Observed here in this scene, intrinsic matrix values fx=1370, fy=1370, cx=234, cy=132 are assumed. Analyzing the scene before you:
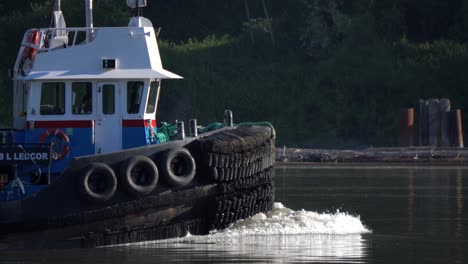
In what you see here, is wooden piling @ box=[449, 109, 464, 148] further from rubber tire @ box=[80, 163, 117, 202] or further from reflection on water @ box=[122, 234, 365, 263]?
rubber tire @ box=[80, 163, 117, 202]

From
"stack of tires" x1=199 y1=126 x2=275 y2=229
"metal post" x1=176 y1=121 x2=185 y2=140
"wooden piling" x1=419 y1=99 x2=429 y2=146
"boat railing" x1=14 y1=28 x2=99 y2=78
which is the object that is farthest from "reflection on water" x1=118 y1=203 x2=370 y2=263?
"wooden piling" x1=419 y1=99 x2=429 y2=146

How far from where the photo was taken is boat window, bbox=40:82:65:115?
18.7m

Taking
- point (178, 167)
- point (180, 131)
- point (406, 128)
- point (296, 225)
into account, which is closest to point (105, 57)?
point (180, 131)

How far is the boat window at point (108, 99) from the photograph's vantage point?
61.8 ft

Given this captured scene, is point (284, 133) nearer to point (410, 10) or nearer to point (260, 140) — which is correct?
point (410, 10)

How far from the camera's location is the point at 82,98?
18844 millimetres

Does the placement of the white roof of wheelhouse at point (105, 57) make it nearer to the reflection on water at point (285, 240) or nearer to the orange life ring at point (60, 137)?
the orange life ring at point (60, 137)

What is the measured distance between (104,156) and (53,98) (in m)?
1.35

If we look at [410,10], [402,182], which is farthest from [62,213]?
[410,10]

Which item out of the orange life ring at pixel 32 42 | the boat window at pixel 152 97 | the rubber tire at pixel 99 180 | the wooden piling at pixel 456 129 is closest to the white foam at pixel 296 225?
the boat window at pixel 152 97

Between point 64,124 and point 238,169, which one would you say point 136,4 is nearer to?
point 64,124

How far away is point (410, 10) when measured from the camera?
50156mm

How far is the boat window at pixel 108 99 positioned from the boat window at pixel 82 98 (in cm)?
18

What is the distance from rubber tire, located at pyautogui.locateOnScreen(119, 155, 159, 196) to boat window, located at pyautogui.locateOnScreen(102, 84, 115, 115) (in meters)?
1.05
